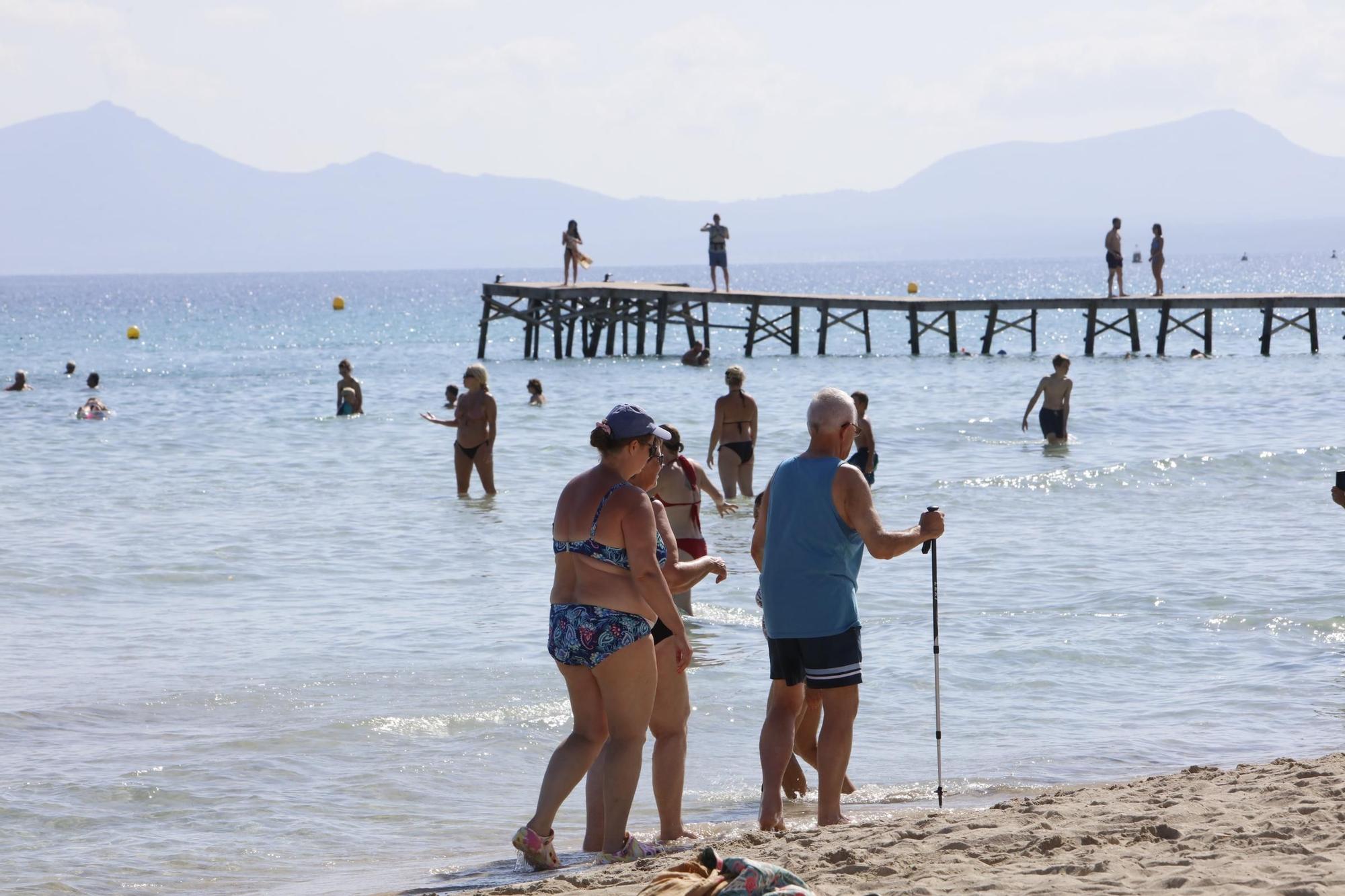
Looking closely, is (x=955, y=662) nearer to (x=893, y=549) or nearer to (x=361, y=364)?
(x=893, y=549)

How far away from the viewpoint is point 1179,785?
18.1 feet

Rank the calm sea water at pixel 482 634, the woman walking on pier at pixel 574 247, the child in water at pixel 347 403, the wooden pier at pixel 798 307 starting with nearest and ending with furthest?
the calm sea water at pixel 482 634 → the child in water at pixel 347 403 → the woman walking on pier at pixel 574 247 → the wooden pier at pixel 798 307

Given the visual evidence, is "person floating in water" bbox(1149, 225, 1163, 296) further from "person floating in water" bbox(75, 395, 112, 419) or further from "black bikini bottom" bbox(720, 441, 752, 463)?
"person floating in water" bbox(75, 395, 112, 419)

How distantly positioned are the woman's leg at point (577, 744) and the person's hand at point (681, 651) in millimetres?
321

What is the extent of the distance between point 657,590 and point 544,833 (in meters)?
1.04

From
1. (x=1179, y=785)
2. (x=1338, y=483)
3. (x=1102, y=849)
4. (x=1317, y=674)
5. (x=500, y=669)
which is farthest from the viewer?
(x=500, y=669)

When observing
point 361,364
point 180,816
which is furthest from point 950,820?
point 361,364

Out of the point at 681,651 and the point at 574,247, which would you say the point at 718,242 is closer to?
the point at 574,247

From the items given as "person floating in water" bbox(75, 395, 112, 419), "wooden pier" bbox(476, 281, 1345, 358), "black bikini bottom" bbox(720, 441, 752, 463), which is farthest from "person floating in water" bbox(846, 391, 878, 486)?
"wooden pier" bbox(476, 281, 1345, 358)

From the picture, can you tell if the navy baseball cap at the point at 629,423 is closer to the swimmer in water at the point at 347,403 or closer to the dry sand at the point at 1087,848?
the dry sand at the point at 1087,848

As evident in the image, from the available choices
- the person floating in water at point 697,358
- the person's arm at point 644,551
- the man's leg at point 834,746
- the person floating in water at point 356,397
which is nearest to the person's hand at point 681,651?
the person's arm at point 644,551

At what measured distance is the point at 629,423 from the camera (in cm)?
480

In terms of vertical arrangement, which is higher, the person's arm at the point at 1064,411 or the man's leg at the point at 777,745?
the person's arm at the point at 1064,411

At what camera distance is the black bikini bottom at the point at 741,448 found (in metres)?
13.5
